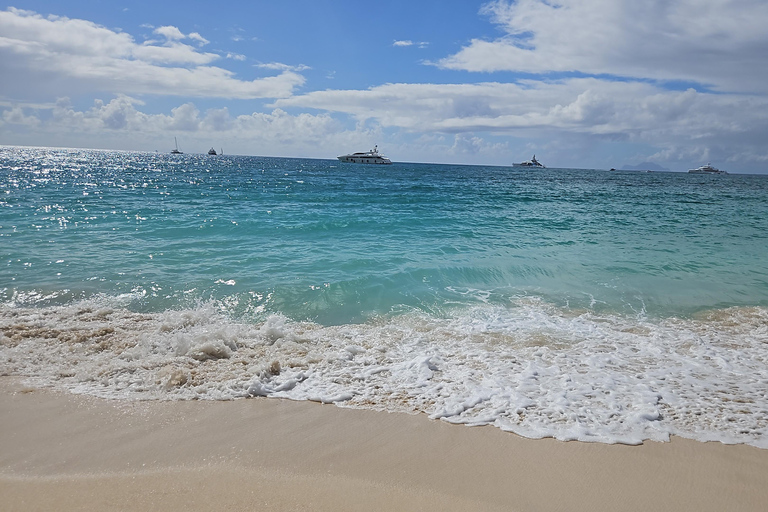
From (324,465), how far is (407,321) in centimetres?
411

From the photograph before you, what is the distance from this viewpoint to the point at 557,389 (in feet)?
16.6

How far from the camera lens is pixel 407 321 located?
7.66 metres

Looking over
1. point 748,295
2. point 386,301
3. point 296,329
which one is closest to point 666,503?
point 296,329

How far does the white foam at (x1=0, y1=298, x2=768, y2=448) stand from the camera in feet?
15.0

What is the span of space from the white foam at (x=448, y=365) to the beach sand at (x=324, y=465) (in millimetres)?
305

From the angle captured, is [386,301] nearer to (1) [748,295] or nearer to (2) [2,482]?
(2) [2,482]

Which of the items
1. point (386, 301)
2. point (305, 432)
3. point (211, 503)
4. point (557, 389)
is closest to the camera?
point (211, 503)

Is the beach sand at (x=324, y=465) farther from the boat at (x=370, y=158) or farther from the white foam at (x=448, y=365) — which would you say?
the boat at (x=370, y=158)

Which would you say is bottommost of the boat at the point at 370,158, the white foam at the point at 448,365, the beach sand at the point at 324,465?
the beach sand at the point at 324,465

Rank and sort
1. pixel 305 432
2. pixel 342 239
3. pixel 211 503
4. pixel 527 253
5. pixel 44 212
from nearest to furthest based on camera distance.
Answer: pixel 211 503
pixel 305 432
pixel 527 253
pixel 342 239
pixel 44 212

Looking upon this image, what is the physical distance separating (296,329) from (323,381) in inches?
77.8

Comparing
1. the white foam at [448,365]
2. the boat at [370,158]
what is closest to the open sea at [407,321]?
the white foam at [448,365]

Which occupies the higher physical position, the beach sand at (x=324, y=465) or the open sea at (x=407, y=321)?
the open sea at (x=407, y=321)

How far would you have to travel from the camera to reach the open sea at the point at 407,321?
4879 mm
